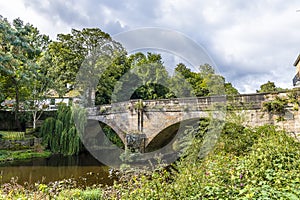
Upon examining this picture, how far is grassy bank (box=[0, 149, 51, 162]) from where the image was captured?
11872mm

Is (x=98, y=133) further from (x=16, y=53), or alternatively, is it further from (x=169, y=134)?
(x=16, y=53)

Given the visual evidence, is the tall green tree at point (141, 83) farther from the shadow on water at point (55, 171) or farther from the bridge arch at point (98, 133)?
the shadow on water at point (55, 171)

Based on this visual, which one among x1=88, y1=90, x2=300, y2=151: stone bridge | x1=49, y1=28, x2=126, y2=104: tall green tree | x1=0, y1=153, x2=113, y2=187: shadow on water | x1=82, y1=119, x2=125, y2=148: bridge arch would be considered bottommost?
x1=0, y1=153, x2=113, y2=187: shadow on water

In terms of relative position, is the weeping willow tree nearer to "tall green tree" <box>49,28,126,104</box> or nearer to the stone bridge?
the stone bridge

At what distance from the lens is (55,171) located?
1004cm

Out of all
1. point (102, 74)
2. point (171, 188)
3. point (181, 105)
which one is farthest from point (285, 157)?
point (102, 74)

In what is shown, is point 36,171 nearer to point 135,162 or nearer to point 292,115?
point 135,162

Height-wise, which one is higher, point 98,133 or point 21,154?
point 98,133

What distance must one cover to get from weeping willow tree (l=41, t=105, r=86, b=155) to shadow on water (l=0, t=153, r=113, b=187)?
828 mm

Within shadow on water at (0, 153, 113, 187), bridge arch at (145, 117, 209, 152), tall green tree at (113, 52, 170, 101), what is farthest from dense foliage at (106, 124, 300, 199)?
tall green tree at (113, 52, 170, 101)

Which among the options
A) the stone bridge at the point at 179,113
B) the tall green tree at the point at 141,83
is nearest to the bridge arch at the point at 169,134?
the stone bridge at the point at 179,113

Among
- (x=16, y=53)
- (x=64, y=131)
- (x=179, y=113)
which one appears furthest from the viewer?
(x=64, y=131)

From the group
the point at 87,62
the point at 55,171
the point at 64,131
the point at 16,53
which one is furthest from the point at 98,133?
the point at 16,53

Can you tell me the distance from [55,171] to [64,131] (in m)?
4.07
